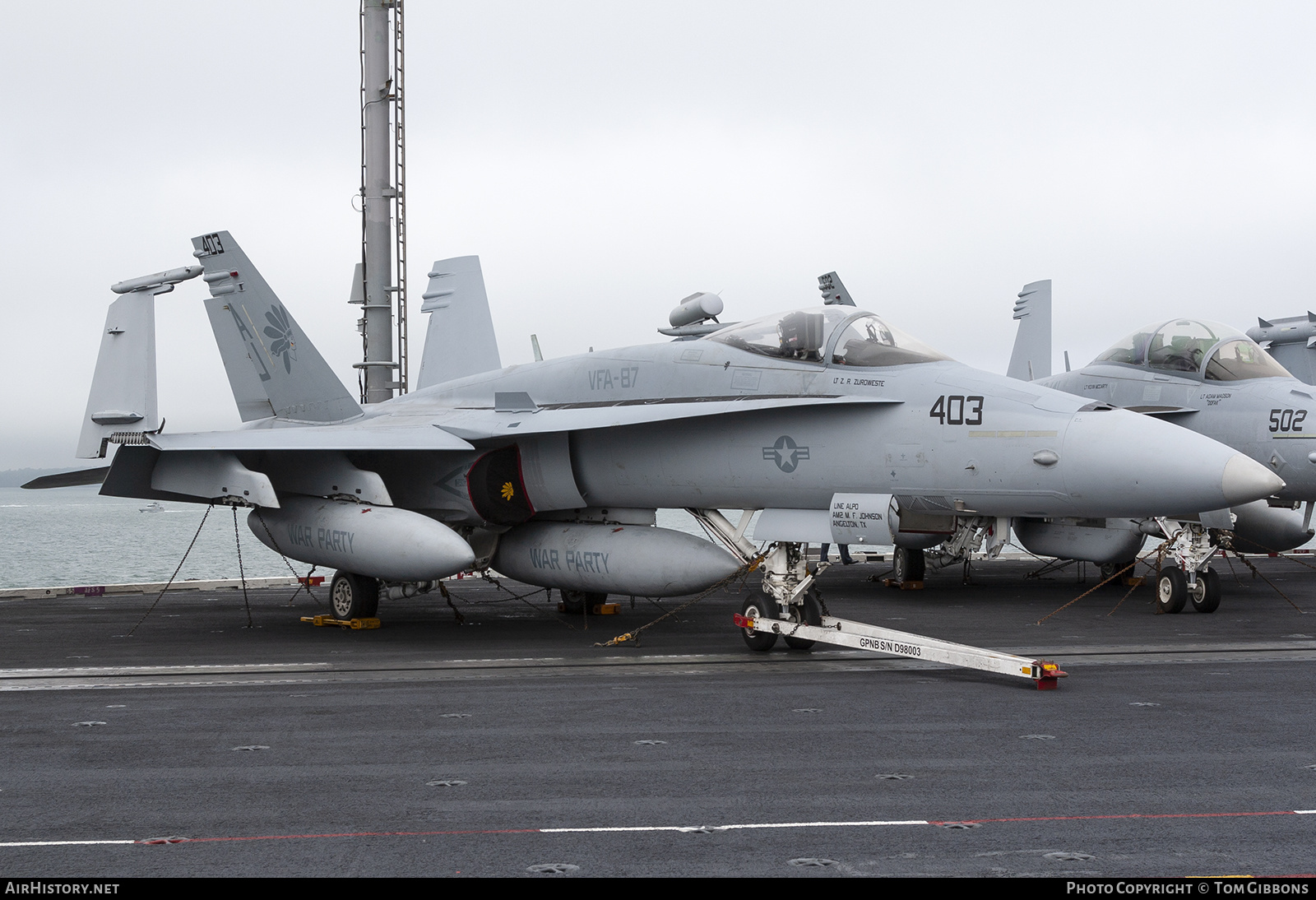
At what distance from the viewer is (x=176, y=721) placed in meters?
7.01

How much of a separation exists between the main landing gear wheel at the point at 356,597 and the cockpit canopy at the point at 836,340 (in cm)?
513

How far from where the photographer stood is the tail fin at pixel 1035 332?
22.7 metres

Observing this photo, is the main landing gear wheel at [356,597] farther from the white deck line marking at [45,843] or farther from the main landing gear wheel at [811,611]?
the white deck line marking at [45,843]

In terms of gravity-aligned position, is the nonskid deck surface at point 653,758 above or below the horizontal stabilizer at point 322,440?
below

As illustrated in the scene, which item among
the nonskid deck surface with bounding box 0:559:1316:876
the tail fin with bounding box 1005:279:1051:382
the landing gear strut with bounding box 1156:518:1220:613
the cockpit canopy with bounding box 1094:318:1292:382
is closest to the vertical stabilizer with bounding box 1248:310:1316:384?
the tail fin with bounding box 1005:279:1051:382

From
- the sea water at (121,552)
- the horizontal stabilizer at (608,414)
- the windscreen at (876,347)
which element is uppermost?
the windscreen at (876,347)

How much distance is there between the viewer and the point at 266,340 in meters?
13.8

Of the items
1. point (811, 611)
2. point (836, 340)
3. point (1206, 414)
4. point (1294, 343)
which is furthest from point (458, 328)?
point (1294, 343)

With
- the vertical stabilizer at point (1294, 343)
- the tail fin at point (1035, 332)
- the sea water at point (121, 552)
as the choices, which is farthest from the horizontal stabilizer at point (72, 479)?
the vertical stabilizer at point (1294, 343)

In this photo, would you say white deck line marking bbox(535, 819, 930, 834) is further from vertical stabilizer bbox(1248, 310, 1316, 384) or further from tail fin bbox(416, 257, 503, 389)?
vertical stabilizer bbox(1248, 310, 1316, 384)

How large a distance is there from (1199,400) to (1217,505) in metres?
6.65

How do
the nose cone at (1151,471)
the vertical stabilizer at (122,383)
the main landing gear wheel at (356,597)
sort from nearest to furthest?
1. the nose cone at (1151,471)
2. the vertical stabilizer at (122,383)
3. the main landing gear wheel at (356,597)

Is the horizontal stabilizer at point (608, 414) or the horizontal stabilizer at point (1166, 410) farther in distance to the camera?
the horizontal stabilizer at point (1166, 410)

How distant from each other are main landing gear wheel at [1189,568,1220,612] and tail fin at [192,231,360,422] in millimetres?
10344
